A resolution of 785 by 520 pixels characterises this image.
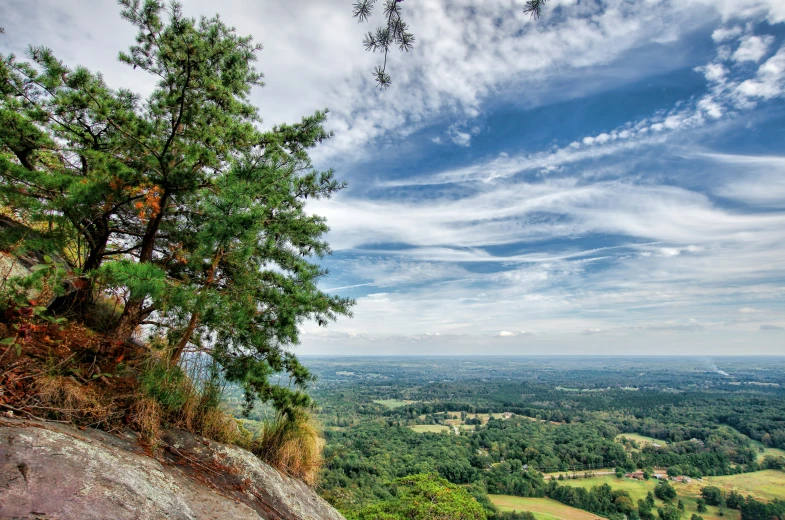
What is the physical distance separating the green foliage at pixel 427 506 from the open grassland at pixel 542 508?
3124 centimetres

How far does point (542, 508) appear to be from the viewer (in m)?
43.3

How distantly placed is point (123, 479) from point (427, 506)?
13835 mm

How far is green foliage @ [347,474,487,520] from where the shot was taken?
13.3m

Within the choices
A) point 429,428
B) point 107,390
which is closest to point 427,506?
point 107,390

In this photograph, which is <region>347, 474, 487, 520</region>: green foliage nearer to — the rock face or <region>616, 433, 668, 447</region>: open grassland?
the rock face

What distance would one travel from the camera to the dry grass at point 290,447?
508 cm

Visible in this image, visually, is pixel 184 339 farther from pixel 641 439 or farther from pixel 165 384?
pixel 641 439

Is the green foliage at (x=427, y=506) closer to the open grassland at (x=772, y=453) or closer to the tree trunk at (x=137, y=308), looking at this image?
the tree trunk at (x=137, y=308)

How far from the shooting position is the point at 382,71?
3.38 metres

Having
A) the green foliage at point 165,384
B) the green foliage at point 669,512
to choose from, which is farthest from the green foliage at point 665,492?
the green foliage at point 165,384

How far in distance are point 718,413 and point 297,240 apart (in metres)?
129

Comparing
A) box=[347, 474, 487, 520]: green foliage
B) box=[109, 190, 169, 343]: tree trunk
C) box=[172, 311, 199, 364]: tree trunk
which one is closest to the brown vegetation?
box=[172, 311, 199, 364]: tree trunk

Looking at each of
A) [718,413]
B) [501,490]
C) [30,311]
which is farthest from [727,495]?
[30,311]

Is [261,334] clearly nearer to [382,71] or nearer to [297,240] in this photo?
[297,240]
